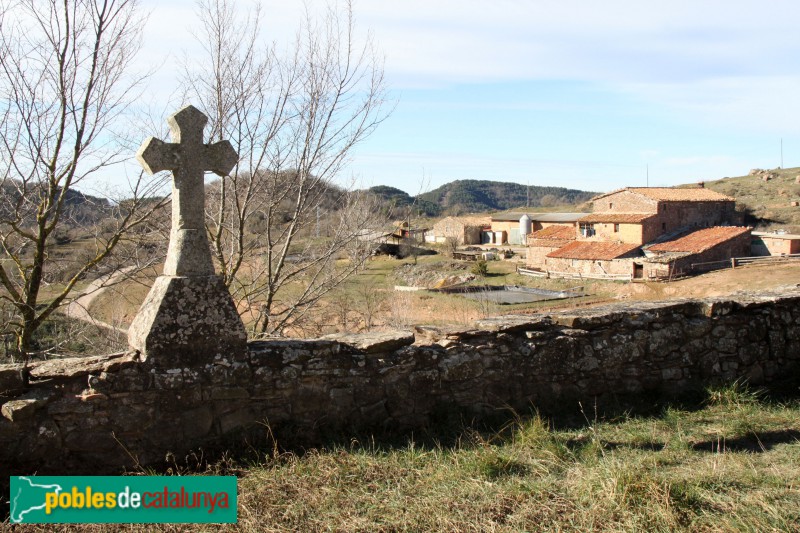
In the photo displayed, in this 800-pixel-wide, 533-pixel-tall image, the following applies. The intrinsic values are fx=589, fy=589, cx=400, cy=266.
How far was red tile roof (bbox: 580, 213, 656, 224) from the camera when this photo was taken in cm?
4269

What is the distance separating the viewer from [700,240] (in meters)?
41.0

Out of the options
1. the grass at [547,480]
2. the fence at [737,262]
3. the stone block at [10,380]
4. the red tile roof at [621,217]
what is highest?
the red tile roof at [621,217]

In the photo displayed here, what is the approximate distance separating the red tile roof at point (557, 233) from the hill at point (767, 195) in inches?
674

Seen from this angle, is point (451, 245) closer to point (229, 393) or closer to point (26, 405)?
point (229, 393)

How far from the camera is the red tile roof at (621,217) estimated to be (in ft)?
140

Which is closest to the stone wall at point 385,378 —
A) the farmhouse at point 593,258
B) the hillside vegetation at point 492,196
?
the farmhouse at point 593,258

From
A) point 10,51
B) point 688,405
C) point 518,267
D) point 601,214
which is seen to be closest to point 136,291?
point 10,51

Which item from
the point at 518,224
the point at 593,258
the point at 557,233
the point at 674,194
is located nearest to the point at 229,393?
the point at 593,258

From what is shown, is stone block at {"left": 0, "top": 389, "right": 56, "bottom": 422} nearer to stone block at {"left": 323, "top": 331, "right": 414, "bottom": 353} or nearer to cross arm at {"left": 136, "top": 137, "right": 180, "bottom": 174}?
cross arm at {"left": 136, "top": 137, "right": 180, "bottom": 174}

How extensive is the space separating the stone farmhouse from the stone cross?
3790 cm

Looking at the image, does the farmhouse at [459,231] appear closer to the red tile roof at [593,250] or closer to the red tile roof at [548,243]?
the red tile roof at [548,243]

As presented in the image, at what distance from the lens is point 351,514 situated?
330 centimetres

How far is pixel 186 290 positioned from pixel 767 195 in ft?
245

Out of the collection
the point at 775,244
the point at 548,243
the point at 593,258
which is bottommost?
the point at 593,258
